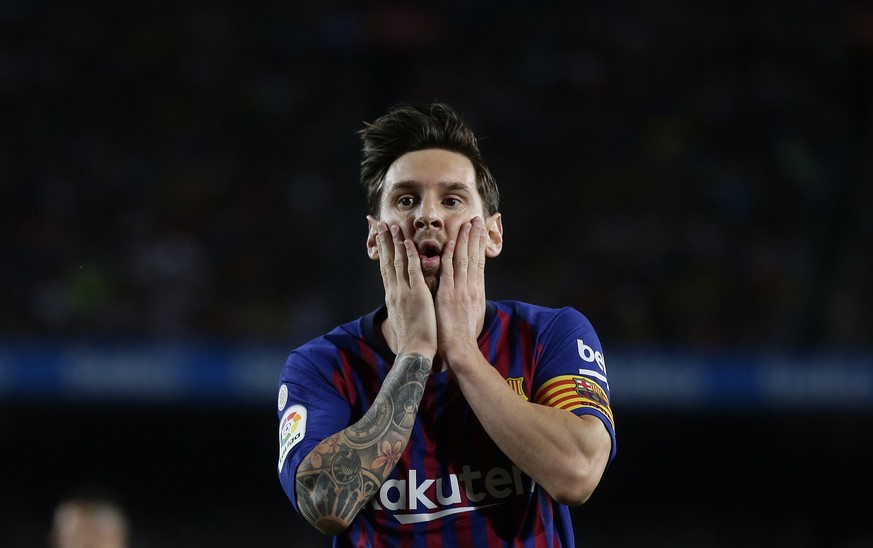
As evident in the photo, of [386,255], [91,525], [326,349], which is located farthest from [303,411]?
[91,525]

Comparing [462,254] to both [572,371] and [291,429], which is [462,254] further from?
[291,429]

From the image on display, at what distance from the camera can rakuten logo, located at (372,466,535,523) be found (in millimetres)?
2770

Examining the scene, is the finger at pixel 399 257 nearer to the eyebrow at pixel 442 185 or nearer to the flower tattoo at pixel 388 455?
the eyebrow at pixel 442 185

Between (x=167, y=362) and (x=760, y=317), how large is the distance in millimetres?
5996

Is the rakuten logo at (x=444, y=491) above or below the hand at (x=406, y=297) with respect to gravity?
below

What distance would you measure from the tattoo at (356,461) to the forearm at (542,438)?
0.18m

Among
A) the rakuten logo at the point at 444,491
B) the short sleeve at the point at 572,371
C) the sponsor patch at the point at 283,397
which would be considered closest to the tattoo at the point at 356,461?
the rakuten logo at the point at 444,491

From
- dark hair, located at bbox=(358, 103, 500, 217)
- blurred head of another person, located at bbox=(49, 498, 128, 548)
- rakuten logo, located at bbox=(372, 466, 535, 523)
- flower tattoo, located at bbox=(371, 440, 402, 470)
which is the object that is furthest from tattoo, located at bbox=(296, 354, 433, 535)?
blurred head of another person, located at bbox=(49, 498, 128, 548)

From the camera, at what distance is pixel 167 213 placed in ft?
41.2

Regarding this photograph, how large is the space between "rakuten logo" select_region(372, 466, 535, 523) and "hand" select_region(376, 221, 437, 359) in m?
0.32

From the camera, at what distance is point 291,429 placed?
9.32 feet

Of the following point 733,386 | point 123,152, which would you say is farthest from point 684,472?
point 123,152

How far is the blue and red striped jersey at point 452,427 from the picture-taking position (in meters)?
2.77

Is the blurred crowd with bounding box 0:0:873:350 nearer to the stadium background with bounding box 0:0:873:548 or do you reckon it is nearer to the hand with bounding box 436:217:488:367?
the stadium background with bounding box 0:0:873:548
